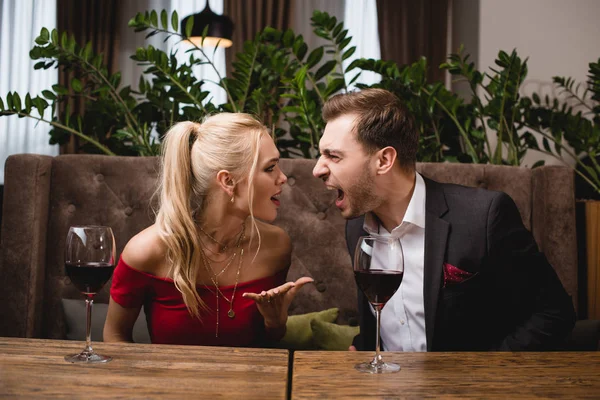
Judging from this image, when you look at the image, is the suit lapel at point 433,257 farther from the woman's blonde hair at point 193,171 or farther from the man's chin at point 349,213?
the woman's blonde hair at point 193,171

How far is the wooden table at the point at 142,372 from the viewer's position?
0.92 metres

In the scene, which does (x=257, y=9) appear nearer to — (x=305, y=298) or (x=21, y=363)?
(x=305, y=298)

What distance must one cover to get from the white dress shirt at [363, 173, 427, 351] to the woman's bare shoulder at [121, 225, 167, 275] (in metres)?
0.67

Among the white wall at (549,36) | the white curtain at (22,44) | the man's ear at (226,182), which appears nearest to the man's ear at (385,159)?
the man's ear at (226,182)

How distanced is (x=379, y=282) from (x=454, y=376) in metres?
0.20

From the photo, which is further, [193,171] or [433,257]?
[193,171]

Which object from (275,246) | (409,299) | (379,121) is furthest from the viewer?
(275,246)

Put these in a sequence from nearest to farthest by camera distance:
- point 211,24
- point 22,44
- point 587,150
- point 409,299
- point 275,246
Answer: point 409,299
point 275,246
point 587,150
point 211,24
point 22,44

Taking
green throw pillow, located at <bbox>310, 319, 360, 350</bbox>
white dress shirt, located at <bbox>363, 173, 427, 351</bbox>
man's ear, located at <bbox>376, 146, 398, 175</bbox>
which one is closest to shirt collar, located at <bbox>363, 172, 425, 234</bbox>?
white dress shirt, located at <bbox>363, 173, 427, 351</bbox>

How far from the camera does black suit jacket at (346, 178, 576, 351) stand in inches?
66.2

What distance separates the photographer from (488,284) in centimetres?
176

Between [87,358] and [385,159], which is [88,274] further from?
[385,159]

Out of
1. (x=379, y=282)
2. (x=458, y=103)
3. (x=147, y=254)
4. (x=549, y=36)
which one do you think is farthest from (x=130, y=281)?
(x=549, y=36)

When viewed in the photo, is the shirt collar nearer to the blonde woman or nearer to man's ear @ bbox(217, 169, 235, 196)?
the blonde woman
